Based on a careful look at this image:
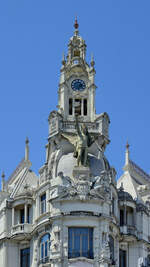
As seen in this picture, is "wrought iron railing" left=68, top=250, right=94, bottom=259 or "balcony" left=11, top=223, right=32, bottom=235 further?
"balcony" left=11, top=223, right=32, bottom=235

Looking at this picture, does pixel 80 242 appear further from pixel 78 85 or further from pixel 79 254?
pixel 78 85

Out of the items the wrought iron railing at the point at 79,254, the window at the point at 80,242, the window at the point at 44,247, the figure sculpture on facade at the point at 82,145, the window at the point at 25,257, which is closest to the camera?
the wrought iron railing at the point at 79,254

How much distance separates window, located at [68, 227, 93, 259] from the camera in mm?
79062

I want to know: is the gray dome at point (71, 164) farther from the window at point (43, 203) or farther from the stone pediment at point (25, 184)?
the stone pediment at point (25, 184)

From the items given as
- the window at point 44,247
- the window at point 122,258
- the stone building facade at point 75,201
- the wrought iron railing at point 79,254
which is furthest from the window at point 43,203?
the window at point 122,258

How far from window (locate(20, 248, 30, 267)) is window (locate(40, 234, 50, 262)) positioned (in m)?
2.39

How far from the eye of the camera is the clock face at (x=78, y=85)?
89.3 meters

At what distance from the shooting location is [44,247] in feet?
267

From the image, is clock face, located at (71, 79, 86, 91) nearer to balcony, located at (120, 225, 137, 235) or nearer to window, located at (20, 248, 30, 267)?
balcony, located at (120, 225, 137, 235)

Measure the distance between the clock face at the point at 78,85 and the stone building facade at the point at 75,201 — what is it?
44mm

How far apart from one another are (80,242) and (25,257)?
264 inches

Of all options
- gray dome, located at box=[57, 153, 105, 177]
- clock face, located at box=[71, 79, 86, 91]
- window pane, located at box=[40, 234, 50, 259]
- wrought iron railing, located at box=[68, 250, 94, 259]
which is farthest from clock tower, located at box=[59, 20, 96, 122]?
wrought iron railing, located at box=[68, 250, 94, 259]

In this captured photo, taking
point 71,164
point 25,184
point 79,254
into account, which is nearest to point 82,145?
point 71,164


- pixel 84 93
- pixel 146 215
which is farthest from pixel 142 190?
pixel 84 93
